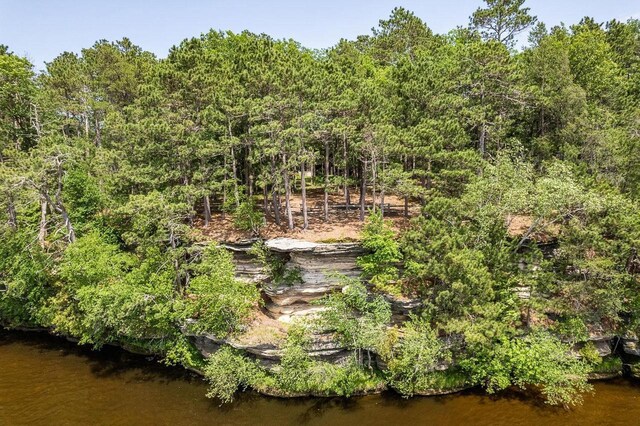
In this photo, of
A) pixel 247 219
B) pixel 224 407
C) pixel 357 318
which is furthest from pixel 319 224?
pixel 224 407

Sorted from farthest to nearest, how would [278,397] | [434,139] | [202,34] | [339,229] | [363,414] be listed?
[202,34] → [339,229] → [434,139] → [278,397] → [363,414]

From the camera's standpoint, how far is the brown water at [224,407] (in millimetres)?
20141

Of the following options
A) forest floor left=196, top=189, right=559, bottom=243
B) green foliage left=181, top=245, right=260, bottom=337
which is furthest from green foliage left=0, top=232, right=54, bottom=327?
green foliage left=181, top=245, right=260, bottom=337

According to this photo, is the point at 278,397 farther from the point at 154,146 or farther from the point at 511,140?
the point at 511,140

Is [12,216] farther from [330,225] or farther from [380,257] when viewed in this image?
[380,257]

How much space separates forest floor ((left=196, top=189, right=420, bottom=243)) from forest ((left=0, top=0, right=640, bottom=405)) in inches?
18.8

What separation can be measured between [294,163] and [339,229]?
20.8 feet

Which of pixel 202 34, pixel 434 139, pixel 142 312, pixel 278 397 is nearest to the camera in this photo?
pixel 278 397

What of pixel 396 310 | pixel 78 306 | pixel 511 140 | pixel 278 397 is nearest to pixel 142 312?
pixel 78 306

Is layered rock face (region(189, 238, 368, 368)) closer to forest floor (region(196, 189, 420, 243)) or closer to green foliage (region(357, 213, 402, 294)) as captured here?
green foliage (region(357, 213, 402, 294))

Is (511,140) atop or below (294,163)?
atop

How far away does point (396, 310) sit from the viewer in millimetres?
23672

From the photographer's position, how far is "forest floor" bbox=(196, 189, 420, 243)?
27.4m

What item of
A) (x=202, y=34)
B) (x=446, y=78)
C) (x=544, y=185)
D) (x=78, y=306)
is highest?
(x=202, y=34)
